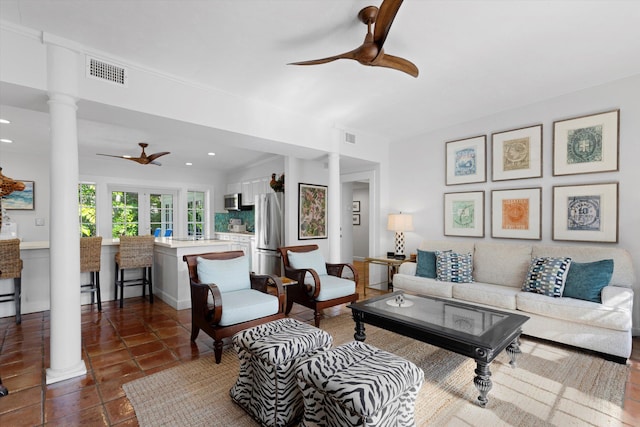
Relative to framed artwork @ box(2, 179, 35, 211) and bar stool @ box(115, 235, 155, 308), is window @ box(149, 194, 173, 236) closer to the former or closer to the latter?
framed artwork @ box(2, 179, 35, 211)

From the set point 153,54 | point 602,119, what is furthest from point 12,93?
point 602,119

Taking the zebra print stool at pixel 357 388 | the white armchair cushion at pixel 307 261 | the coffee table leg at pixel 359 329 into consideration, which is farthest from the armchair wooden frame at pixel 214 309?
the zebra print stool at pixel 357 388

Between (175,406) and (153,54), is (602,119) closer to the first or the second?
(153,54)

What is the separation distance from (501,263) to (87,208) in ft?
24.7

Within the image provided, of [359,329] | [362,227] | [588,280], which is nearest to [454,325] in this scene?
[359,329]

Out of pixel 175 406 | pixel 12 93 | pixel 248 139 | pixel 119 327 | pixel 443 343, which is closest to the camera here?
pixel 175 406

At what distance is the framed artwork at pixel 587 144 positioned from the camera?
3.26m

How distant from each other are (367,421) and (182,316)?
10.2 feet

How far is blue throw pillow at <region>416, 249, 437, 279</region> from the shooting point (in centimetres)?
399

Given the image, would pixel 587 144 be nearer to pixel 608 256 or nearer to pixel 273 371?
pixel 608 256

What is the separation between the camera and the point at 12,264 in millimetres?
3420

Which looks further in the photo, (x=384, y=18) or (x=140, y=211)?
(x=140, y=211)

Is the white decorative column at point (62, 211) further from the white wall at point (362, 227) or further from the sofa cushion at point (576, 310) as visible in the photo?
the white wall at point (362, 227)

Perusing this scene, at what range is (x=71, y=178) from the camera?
2.42 metres
